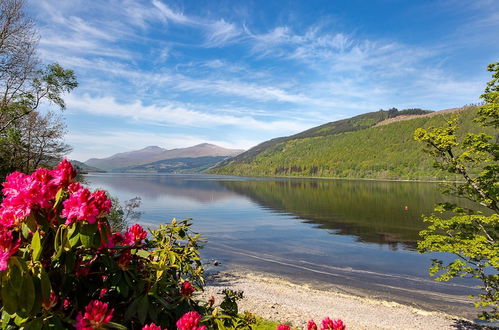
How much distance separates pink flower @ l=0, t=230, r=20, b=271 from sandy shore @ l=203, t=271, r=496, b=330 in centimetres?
1358

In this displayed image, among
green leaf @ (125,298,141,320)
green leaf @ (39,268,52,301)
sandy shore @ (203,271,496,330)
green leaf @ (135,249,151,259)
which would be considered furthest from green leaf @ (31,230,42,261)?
sandy shore @ (203,271,496,330)

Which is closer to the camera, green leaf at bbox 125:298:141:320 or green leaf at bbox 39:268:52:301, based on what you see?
green leaf at bbox 39:268:52:301

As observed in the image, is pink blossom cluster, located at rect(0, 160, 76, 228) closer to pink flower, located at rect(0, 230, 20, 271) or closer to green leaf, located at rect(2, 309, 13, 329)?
pink flower, located at rect(0, 230, 20, 271)

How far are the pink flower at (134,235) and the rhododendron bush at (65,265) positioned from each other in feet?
0.50

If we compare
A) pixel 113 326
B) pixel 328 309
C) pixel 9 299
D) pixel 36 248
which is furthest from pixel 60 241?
pixel 328 309

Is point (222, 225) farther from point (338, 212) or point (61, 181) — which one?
point (61, 181)

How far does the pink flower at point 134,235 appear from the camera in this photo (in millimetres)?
2881

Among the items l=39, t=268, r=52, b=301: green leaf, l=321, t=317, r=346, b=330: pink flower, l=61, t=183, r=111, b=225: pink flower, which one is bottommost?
l=321, t=317, r=346, b=330: pink flower

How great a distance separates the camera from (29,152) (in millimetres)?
18922

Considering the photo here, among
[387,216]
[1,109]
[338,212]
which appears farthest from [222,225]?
[1,109]

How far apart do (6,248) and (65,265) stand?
0.47 meters

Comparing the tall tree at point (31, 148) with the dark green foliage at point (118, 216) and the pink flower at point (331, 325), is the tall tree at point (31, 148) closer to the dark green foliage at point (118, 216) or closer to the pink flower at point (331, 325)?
the dark green foliage at point (118, 216)

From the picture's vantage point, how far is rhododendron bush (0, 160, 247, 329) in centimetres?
177

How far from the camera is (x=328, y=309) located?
16.7 meters
